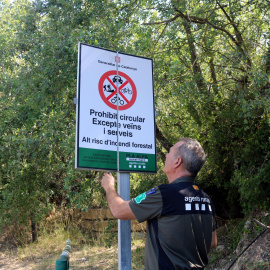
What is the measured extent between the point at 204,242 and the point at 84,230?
9956mm

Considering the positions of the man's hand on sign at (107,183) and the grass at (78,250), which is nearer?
the man's hand on sign at (107,183)

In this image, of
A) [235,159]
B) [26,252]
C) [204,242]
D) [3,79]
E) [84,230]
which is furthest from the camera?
[84,230]

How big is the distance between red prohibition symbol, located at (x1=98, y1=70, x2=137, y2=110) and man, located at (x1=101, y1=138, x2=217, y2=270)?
1.04 metres

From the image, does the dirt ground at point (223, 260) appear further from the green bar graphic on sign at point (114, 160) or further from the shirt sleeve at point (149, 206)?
the shirt sleeve at point (149, 206)

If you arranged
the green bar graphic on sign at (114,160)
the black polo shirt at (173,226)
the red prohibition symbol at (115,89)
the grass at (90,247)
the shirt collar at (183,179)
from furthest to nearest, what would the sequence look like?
the grass at (90,247) → the red prohibition symbol at (115,89) → the green bar graphic on sign at (114,160) → the shirt collar at (183,179) → the black polo shirt at (173,226)

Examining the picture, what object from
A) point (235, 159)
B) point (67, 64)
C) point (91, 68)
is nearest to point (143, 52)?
point (67, 64)

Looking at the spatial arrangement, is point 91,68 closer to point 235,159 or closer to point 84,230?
point 235,159

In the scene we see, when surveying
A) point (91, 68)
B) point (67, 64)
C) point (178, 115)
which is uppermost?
point (67, 64)

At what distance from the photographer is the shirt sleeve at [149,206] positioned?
8.25 ft

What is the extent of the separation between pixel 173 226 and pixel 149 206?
20 centimetres

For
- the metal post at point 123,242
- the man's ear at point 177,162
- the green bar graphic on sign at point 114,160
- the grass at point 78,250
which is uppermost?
the green bar graphic on sign at point 114,160

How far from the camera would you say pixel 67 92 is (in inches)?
271

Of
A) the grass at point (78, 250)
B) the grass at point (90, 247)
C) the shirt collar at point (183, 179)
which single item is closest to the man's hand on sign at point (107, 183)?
the shirt collar at point (183, 179)

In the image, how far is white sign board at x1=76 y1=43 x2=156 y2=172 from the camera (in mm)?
3281
